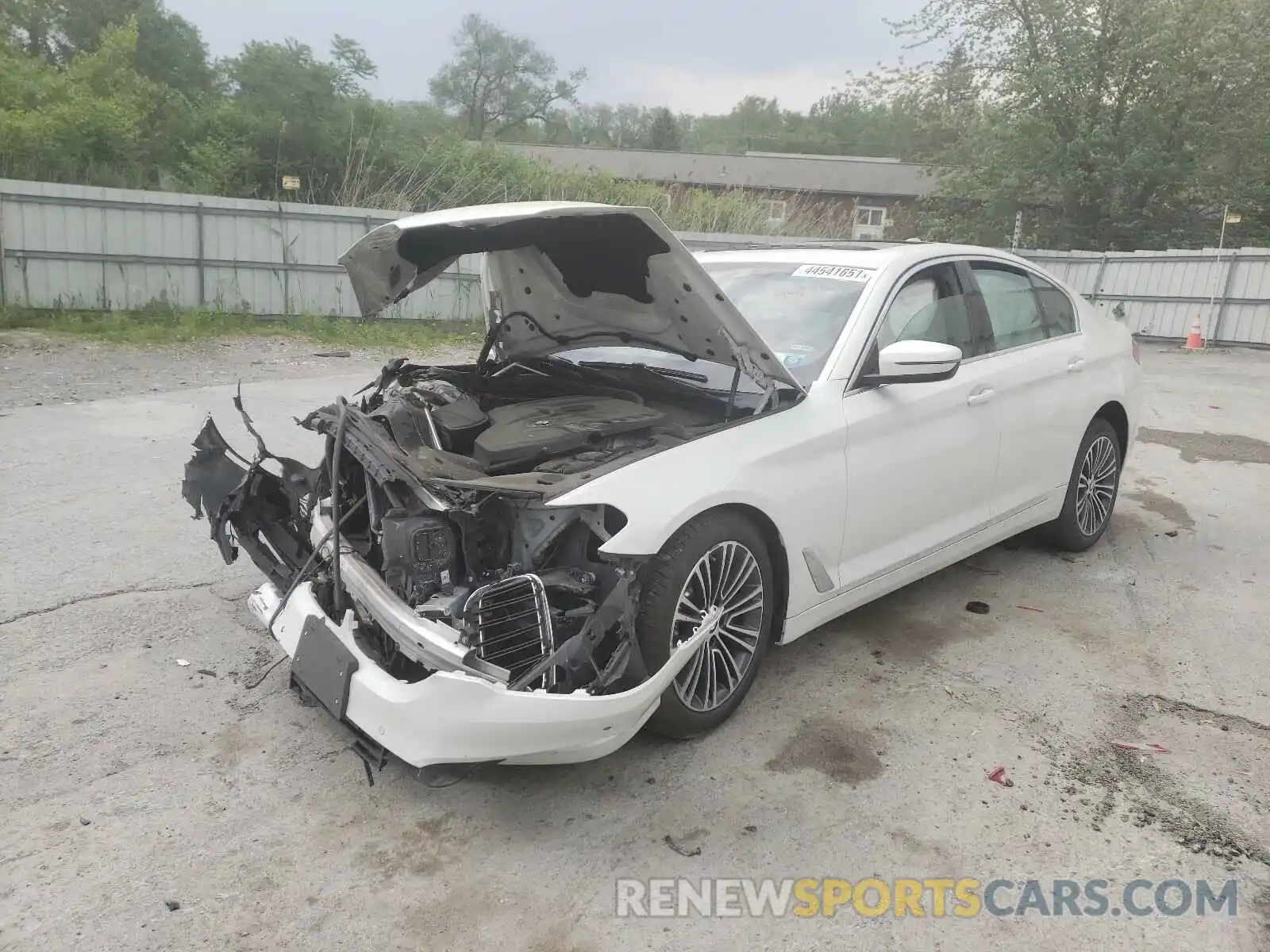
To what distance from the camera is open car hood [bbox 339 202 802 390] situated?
3.08 metres

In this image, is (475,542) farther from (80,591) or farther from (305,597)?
(80,591)

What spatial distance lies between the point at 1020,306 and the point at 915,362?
5.27 ft

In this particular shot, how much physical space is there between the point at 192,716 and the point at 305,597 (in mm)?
702

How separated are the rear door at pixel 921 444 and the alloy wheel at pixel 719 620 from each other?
535mm

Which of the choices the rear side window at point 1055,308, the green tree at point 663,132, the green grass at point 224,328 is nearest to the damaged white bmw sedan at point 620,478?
the rear side window at point 1055,308

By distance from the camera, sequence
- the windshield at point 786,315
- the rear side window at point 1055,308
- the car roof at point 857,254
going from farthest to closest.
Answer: the rear side window at point 1055,308 → the car roof at point 857,254 → the windshield at point 786,315

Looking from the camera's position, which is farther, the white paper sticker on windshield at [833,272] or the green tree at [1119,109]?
the green tree at [1119,109]

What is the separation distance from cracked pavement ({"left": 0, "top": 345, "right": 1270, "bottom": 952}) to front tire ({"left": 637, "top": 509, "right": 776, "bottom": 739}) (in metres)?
0.17

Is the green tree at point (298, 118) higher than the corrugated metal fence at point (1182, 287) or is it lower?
higher

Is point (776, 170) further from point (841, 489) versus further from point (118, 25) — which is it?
point (841, 489)

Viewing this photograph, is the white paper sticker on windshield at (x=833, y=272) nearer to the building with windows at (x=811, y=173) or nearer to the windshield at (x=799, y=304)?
the windshield at (x=799, y=304)

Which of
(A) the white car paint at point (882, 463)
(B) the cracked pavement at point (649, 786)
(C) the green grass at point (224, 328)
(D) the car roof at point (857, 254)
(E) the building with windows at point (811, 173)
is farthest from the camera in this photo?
(E) the building with windows at point (811, 173)

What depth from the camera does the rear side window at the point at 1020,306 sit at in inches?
178

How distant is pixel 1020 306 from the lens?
474 centimetres
